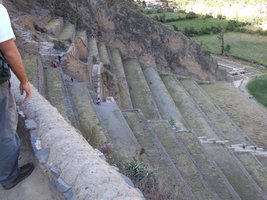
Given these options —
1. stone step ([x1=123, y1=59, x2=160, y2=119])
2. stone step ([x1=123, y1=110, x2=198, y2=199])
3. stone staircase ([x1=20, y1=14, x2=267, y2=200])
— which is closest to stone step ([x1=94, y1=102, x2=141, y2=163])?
stone staircase ([x1=20, y1=14, x2=267, y2=200])

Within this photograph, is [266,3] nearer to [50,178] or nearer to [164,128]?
[164,128]

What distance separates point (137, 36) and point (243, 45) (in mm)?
16660

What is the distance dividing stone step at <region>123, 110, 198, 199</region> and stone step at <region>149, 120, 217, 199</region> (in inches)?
18.1

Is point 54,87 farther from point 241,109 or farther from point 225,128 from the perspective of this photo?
point 241,109

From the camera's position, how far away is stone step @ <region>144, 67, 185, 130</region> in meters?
17.1

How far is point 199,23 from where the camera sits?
144ft

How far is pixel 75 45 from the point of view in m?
15.1

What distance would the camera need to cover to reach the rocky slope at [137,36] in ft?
68.7

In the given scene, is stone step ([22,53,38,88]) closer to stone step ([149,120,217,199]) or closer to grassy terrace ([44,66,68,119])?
grassy terrace ([44,66,68,119])

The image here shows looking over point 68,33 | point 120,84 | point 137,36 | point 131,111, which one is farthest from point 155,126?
point 137,36

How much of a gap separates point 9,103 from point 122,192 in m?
1.50

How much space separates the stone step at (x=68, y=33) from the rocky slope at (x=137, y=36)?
0.85 m

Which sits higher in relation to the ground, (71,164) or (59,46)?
(71,164)

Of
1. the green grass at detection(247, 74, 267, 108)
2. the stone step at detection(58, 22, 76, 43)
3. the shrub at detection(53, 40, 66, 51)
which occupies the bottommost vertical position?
the green grass at detection(247, 74, 267, 108)
